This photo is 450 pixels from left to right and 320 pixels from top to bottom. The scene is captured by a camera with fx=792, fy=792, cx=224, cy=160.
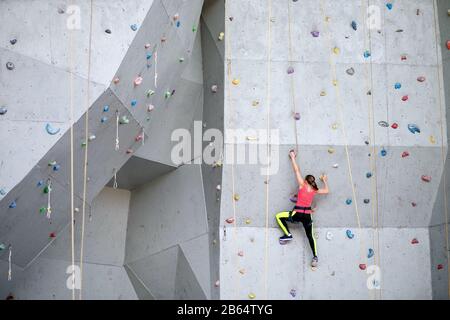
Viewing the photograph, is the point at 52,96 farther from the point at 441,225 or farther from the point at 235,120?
the point at 441,225

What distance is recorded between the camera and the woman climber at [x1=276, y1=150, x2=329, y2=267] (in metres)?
8.09

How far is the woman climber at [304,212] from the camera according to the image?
8.09 meters

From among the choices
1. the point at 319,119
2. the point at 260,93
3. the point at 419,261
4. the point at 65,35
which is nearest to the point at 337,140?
the point at 319,119

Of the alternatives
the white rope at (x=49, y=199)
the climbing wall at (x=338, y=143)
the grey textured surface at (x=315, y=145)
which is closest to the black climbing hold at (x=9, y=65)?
the white rope at (x=49, y=199)

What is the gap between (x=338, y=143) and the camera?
836 cm

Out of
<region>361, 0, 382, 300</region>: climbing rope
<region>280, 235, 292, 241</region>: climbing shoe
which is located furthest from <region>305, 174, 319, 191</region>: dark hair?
<region>361, 0, 382, 300</region>: climbing rope

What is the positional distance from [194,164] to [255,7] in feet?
6.11

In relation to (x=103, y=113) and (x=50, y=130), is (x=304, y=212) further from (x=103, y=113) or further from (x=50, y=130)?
(x=50, y=130)

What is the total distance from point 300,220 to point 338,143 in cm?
93

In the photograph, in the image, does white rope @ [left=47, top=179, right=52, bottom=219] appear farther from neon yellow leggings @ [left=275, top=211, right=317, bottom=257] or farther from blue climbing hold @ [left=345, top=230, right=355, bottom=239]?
blue climbing hold @ [left=345, top=230, right=355, bottom=239]

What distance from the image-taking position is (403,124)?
8.44 meters

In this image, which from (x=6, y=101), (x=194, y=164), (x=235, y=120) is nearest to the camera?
(x=6, y=101)

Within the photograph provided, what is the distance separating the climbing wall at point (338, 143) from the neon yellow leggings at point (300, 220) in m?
0.11

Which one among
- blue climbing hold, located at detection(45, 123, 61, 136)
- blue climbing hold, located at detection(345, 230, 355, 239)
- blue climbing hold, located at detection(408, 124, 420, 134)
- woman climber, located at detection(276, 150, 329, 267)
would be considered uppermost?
blue climbing hold, located at detection(408, 124, 420, 134)
